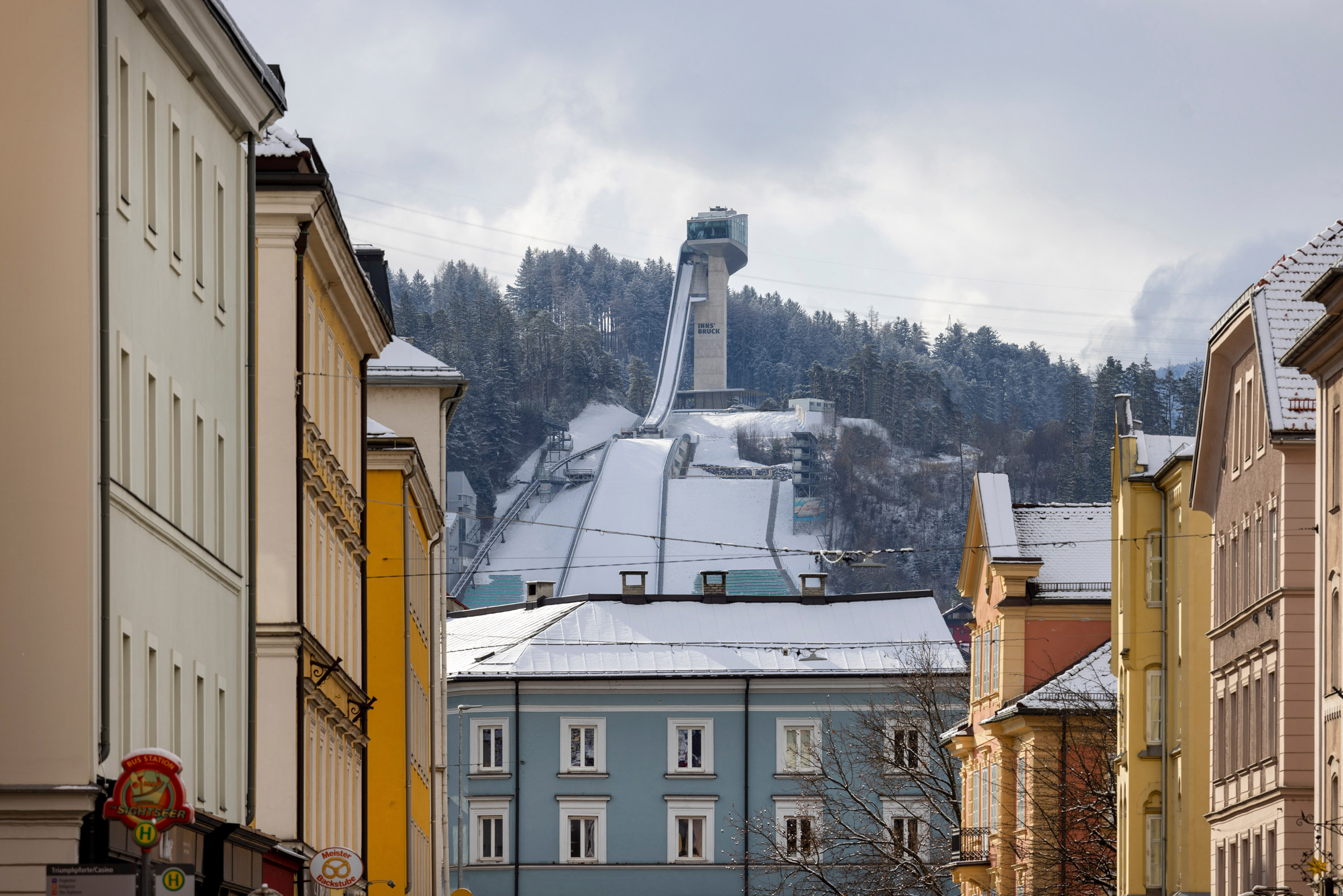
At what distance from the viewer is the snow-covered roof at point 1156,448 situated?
152 ft

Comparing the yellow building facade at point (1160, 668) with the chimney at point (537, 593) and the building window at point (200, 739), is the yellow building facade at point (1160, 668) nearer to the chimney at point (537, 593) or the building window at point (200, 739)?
the building window at point (200, 739)

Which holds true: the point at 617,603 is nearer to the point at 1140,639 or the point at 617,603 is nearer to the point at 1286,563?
the point at 1140,639

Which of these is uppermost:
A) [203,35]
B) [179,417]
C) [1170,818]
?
[203,35]

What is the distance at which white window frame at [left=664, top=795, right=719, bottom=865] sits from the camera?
7494cm

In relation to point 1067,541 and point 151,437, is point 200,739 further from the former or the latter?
point 1067,541

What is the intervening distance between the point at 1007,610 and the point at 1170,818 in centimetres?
1301

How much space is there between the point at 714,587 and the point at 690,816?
11.5m

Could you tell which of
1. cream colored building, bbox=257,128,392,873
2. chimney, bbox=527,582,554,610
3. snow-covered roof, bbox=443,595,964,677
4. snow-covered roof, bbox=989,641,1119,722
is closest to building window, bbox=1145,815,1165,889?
snow-covered roof, bbox=989,641,1119,722

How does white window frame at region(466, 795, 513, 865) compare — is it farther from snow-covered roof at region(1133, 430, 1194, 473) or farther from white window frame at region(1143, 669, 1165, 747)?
white window frame at region(1143, 669, 1165, 747)

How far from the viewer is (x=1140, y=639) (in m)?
45.4

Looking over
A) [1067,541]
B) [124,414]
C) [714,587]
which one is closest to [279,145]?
Result: [124,414]

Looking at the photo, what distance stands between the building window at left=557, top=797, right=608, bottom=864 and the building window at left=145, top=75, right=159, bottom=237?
5764 centimetres

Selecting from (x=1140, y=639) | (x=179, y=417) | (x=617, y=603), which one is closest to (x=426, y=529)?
(x=1140, y=639)

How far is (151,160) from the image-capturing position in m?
18.7
